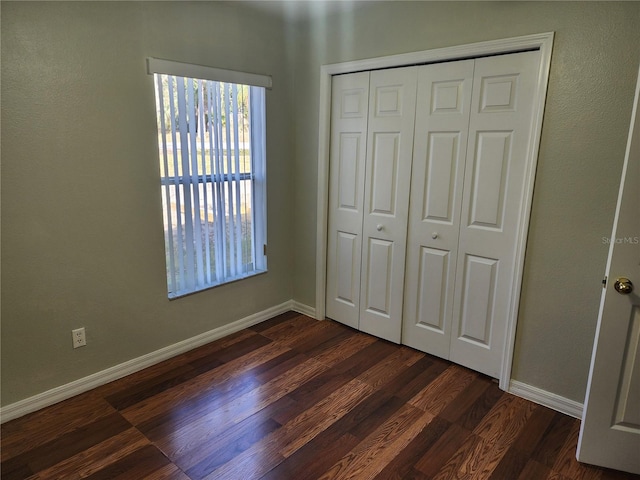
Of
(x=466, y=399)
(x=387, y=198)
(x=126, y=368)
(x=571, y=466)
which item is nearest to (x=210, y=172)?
(x=387, y=198)

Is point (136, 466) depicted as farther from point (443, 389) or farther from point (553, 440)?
point (553, 440)

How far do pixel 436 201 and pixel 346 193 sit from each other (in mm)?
729

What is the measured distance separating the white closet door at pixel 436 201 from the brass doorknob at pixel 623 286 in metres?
0.97

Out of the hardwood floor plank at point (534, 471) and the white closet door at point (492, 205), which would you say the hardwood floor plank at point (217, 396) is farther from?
the hardwood floor plank at point (534, 471)

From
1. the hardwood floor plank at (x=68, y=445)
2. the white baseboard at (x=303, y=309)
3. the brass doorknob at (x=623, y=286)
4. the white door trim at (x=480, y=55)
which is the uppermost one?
the white door trim at (x=480, y=55)

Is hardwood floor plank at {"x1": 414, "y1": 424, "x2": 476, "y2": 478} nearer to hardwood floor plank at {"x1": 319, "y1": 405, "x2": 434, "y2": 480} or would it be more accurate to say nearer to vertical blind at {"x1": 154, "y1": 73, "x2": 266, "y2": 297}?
hardwood floor plank at {"x1": 319, "y1": 405, "x2": 434, "y2": 480}

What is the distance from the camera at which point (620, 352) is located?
182cm

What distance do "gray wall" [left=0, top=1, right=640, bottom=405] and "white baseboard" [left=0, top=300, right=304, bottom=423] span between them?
0.04 meters

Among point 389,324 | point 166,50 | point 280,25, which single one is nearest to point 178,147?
point 166,50

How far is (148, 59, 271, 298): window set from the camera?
261cm

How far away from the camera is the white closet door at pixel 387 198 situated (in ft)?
8.98

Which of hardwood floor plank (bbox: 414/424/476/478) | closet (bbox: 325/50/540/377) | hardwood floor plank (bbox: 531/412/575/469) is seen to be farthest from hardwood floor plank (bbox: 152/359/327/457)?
hardwood floor plank (bbox: 531/412/575/469)

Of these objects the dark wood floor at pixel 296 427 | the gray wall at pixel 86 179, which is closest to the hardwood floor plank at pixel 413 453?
the dark wood floor at pixel 296 427

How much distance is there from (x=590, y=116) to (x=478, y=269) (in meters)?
1.01
